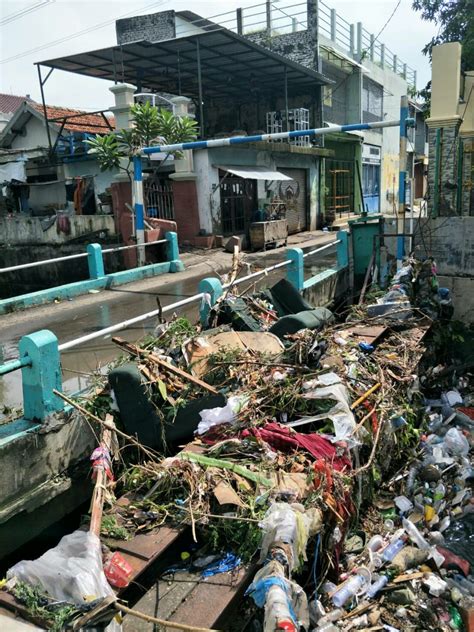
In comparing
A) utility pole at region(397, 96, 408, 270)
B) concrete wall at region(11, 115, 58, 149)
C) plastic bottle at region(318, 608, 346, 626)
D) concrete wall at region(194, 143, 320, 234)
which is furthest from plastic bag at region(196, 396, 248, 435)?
concrete wall at region(11, 115, 58, 149)

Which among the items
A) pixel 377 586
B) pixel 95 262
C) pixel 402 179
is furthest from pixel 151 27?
pixel 377 586

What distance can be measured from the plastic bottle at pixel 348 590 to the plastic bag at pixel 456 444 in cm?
280

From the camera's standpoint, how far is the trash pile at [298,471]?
11.7ft

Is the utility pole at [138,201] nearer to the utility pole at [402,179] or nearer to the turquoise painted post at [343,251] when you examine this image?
the turquoise painted post at [343,251]

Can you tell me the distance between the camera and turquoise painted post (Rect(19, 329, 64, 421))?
14.2ft

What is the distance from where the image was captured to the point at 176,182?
1552cm

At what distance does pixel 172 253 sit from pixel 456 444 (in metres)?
7.98

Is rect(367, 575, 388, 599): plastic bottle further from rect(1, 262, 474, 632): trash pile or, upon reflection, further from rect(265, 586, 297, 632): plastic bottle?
rect(265, 586, 297, 632): plastic bottle

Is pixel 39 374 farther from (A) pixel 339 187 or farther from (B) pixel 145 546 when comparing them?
(A) pixel 339 187

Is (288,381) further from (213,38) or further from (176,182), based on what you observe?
(213,38)

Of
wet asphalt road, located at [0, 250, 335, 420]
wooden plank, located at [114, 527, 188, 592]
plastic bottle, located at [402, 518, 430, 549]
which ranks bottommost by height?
plastic bottle, located at [402, 518, 430, 549]

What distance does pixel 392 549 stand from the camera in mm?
4664

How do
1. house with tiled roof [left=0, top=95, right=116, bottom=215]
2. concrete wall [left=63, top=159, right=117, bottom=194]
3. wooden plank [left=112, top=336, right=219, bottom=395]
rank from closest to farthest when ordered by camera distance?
wooden plank [left=112, top=336, right=219, bottom=395], concrete wall [left=63, top=159, right=117, bottom=194], house with tiled roof [left=0, top=95, right=116, bottom=215]

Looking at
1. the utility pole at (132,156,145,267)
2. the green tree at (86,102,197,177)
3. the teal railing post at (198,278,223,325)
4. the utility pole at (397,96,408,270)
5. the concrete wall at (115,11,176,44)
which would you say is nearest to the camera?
the teal railing post at (198,278,223,325)
